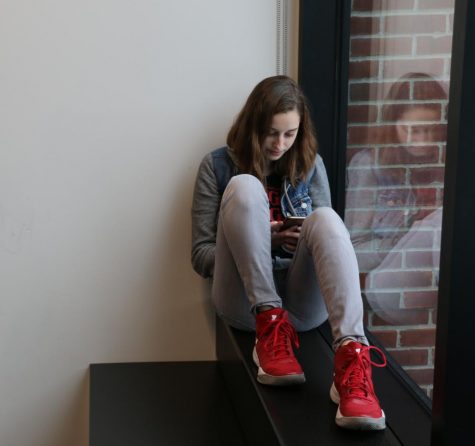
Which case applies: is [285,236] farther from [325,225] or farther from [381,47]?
[381,47]

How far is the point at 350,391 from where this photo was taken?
1.54m

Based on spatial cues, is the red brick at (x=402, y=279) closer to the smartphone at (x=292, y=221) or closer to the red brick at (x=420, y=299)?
the red brick at (x=420, y=299)

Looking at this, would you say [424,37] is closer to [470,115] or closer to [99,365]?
[470,115]

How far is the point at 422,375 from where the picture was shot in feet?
5.84

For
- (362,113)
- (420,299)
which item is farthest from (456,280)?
(362,113)

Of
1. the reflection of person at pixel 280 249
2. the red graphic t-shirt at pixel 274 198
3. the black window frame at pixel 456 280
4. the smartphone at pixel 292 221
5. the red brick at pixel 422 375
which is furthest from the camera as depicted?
the red graphic t-shirt at pixel 274 198

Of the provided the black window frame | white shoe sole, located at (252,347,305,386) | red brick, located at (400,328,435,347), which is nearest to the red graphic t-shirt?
red brick, located at (400,328,435,347)

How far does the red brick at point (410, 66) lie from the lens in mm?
1740

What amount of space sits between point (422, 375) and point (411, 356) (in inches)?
5.0

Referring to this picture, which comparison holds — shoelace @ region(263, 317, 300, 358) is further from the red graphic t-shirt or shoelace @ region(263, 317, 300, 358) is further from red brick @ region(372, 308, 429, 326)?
the red graphic t-shirt

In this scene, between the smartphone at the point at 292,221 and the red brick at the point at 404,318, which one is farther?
the smartphone at the point at 292,221

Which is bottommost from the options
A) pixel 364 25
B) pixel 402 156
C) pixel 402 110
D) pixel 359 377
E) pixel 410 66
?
pixel 359 377

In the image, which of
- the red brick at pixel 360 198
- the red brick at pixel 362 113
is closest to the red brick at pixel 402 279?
the red brick at pixel 360 198

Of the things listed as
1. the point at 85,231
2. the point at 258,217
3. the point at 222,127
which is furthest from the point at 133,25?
the point at 258,217
